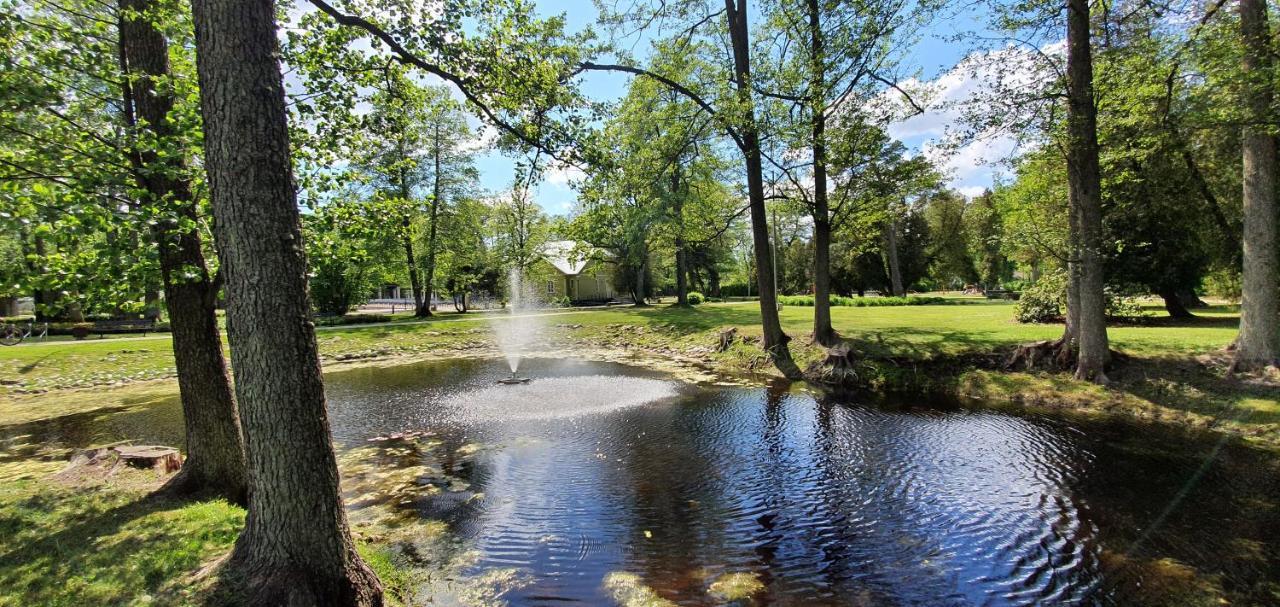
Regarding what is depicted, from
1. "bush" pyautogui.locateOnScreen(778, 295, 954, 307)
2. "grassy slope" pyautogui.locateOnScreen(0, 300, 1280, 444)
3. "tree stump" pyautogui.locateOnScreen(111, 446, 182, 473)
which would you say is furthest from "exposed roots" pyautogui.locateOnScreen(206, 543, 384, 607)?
"bush" pyautogui.locateOnScreen(778, 295, 954, 307)

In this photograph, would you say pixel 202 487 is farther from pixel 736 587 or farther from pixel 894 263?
pixel 894 263

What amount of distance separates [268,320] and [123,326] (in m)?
28.4

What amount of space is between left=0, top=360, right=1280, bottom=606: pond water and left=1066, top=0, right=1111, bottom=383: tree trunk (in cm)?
221

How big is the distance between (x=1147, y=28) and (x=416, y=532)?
1576 centimetres

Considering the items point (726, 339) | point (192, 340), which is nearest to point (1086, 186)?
point (726, 339)

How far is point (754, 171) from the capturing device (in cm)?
1590

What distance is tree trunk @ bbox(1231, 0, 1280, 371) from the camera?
9.04 m

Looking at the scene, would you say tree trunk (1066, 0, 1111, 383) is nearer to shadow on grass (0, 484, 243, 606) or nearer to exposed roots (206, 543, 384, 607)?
exposed roots (206, 543, 384, 607)

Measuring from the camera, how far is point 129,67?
5270mm

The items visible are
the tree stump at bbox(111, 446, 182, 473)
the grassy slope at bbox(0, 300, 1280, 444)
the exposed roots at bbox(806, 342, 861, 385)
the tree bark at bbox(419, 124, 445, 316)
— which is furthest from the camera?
the tree bark at bbox(419, 124, 445, 316)

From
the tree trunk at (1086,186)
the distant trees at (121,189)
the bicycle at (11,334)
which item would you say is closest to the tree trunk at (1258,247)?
the tree trunk at (1086,186)

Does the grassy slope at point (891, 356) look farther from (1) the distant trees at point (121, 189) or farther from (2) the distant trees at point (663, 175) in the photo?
(1) the distant trees at point (121, 189)

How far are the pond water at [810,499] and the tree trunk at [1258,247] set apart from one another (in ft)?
8.94

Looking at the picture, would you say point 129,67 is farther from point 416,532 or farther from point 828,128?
point 828,128
